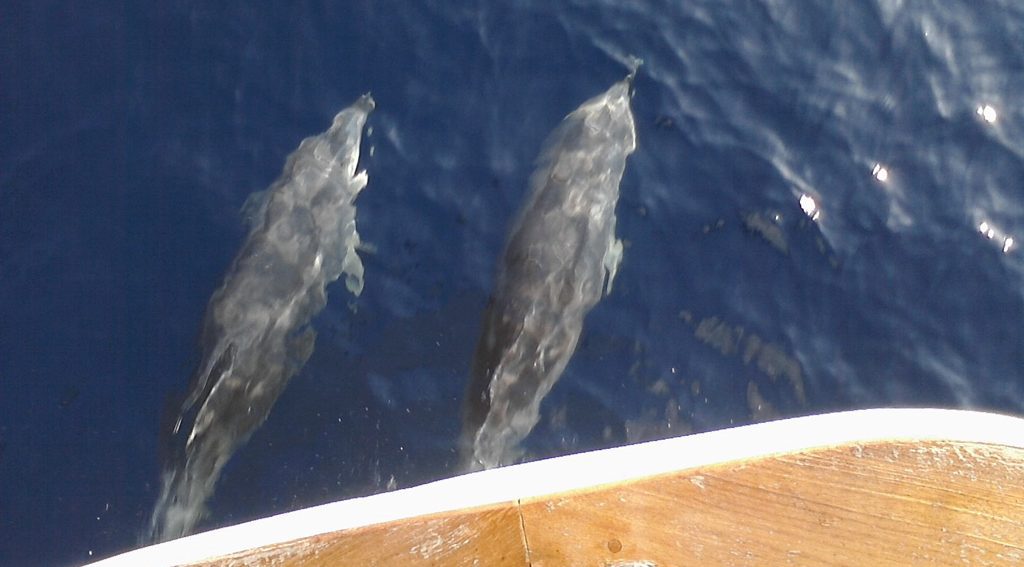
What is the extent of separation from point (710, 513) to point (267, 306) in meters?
4.77

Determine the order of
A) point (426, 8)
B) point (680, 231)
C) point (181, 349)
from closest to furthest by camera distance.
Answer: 1. point (181, 349)
2. point (680, 231)
3. point (426, 8)

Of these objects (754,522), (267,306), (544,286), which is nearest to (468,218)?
(544,286)

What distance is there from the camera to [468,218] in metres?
8.60

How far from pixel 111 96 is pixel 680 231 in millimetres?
5725

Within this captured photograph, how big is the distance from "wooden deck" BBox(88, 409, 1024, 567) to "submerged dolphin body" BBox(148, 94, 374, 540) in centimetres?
300

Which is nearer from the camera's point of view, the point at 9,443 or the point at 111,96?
the point at 9,443

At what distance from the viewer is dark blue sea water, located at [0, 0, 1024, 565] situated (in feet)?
24.5

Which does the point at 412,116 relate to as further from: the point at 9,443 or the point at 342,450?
the point at 9,443

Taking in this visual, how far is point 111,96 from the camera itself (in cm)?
881

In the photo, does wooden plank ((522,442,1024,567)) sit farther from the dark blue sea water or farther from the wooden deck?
the dark blue sea water

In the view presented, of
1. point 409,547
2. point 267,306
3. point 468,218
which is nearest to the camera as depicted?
point 409,547

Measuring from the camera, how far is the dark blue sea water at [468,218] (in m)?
7.48

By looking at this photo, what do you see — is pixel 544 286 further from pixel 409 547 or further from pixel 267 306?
pixel 409 547

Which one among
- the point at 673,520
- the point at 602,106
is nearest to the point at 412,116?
the point at 602,106
